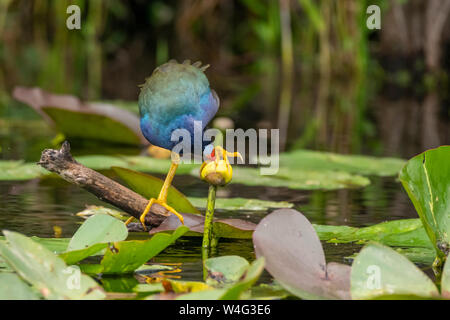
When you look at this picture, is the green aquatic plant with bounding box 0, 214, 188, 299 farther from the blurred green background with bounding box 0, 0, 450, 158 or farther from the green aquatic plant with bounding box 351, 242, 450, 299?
Answer: the blurred green background with bounding box 0, 0, 450, 158

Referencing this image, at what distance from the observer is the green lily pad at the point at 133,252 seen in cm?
157

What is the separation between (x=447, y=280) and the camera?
1.48 m

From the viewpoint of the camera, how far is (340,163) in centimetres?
329

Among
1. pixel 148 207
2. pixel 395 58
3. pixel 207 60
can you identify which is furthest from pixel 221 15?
pixel 148 207

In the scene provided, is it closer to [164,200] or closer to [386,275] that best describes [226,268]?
[386,275]

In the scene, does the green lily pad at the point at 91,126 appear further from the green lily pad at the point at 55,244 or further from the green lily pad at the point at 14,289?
the green lily pad at the point at 14,289

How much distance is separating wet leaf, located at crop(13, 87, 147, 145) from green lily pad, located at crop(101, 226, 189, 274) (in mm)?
1909

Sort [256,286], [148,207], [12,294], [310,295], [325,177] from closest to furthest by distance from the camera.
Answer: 1. [12,294]
2. [310,295]
3. [256,286]
4. [148,207]
5. [325,177]

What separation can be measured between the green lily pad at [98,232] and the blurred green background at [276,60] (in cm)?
253

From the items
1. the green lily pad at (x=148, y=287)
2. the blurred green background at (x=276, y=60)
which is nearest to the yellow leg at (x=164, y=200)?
the green lily pad at (x=148, y=287)

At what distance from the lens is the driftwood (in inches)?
69.0

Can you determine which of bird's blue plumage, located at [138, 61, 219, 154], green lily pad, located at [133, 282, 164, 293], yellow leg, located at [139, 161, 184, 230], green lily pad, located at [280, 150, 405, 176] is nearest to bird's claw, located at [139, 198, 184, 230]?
yellow leg, located at [139, 161, 184, 230]

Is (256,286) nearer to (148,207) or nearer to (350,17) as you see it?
(148,207)

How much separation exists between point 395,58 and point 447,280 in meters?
7.06
